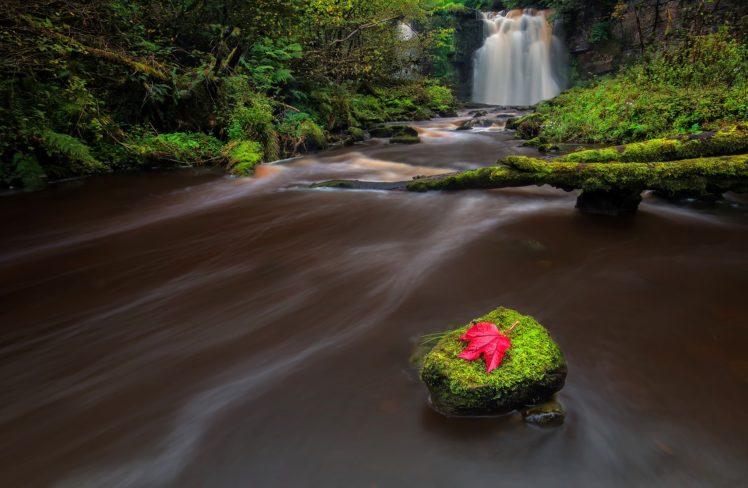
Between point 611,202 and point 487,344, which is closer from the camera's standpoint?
point 487,344

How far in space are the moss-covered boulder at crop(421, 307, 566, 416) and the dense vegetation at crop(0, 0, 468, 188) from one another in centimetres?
787

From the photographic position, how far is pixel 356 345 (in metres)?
2.73

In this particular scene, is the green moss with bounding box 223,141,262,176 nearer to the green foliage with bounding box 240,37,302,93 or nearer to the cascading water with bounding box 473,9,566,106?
the green foliage with bounding box 240,37,302,93

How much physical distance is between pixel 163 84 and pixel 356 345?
9.31 metres

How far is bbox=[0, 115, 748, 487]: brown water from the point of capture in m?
1.82

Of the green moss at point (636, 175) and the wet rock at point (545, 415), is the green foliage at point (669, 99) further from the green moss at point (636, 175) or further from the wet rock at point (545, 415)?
the wet rock at point (545, 415)

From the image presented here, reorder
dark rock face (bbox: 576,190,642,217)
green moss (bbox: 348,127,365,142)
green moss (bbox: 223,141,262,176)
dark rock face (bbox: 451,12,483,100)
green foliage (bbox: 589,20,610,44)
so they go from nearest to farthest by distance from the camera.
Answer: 1. dark rock face (bbox: 576,190,642,217)
2. green moss (bbox: 223,141,262,176)
3. green moss (bbox: 348,127,365,142)
4. green foliage (bbox: 589,20,610,44)
5. dark rock face (bbox: 451,12,483,100)

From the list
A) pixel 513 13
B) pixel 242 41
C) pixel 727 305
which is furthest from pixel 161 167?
pixel 513 13

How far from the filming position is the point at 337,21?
14.9 m

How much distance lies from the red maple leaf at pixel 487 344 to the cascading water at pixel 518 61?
3050 cm

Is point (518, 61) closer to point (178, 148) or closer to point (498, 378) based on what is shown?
point (178, 148)

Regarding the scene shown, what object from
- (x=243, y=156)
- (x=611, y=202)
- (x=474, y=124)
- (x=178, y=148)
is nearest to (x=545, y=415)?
(x=611, y=202)

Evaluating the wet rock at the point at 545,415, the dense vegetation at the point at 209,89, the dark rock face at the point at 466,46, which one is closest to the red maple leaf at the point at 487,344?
the wet rock at the point at 545,415

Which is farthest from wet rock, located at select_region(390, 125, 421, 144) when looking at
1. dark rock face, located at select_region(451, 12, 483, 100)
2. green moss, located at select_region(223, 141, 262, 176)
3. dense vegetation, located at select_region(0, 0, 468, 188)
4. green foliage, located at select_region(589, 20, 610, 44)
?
dark rock face, located at select_region(451, 12, 483, 100)
